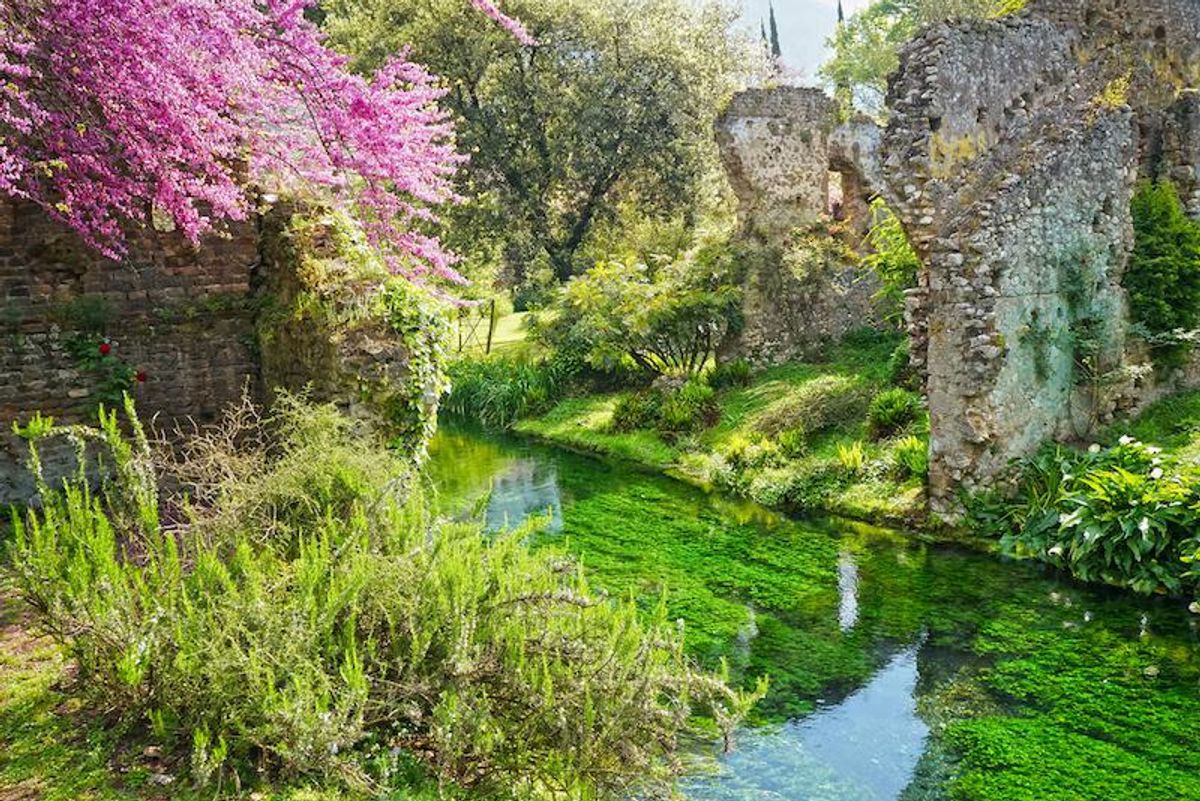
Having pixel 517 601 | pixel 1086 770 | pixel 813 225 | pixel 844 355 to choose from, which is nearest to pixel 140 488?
pixel 517 601

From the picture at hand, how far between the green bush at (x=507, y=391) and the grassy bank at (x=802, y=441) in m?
1.15

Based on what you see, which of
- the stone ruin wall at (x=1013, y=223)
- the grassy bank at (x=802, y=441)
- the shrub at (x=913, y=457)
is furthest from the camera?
the grassy bank at (x=802, y=441)

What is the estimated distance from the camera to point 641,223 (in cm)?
2502

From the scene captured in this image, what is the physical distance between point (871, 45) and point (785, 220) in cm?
3288

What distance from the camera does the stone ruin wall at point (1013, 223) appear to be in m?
10.4

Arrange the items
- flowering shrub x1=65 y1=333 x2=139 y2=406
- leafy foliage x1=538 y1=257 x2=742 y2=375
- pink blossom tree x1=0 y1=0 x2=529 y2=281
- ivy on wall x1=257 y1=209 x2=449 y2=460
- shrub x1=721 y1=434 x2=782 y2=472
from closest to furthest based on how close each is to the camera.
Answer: pink blossom tree x1=0 y1=0 x2=529 y2=281, ivy on wall x1=257 y1=209 x2=449 y2=460, flowering shrub x1=65 y1=333 x2=139 y2=406, shrub x1=721 y1=434 x2=782 y2=472, leafy foliage x1=538 y1=257 x2=742 y2=375

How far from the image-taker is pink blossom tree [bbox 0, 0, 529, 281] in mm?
6699

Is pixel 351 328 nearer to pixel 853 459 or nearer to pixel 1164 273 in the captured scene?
pixel 853 459

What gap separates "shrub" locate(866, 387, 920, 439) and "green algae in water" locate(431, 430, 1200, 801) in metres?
2.41

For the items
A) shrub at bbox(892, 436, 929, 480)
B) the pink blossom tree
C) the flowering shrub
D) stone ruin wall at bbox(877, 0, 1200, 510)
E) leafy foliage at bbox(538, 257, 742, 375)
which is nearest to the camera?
the pink blossom tree

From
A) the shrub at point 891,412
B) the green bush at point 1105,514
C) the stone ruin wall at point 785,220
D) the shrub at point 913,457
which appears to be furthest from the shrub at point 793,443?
the stone ruin wall at point 785,220

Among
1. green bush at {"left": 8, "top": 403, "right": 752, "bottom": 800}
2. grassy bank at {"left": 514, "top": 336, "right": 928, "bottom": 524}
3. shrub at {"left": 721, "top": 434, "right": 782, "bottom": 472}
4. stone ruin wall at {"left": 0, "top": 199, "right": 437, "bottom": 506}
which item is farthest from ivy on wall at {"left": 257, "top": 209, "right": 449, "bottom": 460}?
shrub at {"left": 721, "top": 434, "right": 782, "bottom": 472}

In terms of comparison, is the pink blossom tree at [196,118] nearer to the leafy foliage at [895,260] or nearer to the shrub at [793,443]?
the shrub at [793,443]

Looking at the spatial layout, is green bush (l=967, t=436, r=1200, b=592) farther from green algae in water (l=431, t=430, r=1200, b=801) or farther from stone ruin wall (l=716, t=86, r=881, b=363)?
stone ruin wall (l=716, t=86, r=881, b=363)
